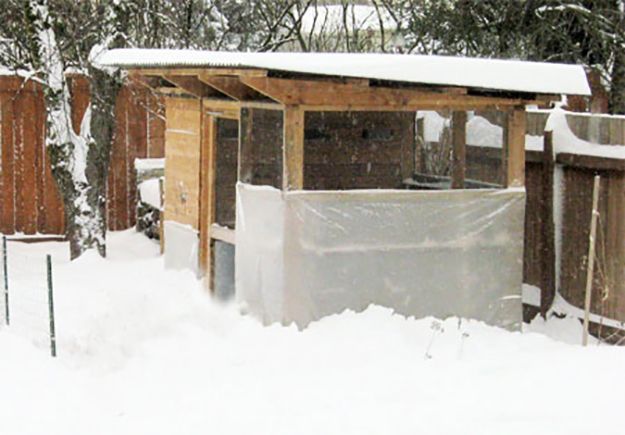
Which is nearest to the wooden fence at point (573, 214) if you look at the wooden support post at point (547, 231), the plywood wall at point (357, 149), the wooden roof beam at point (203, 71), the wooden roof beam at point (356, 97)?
the wooden support post at point (547, 231)

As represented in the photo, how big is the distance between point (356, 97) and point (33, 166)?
704cm

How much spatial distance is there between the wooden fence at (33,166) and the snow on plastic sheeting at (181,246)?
419 centimetres

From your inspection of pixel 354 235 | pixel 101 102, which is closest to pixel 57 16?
pixel 101 102

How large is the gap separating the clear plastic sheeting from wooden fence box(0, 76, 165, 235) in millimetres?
6057

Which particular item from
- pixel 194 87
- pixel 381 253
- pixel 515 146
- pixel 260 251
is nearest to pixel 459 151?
pixel 515 146

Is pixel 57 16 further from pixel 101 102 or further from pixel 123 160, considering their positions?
pixel 123 160

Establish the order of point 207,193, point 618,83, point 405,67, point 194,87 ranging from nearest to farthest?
1. point 405,67
2. point 194,87
3. point 207,193
4. point 618,83

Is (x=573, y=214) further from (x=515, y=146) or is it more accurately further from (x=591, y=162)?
(x=515, y=146)

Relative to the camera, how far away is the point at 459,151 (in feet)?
33.4

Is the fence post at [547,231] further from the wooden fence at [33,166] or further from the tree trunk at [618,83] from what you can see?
the wooden fence at [33,166]

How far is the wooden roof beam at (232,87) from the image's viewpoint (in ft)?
30.5

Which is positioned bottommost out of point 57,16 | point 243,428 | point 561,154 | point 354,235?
point 243,428

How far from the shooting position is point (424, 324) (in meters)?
9.38

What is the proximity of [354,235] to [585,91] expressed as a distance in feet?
7.23
